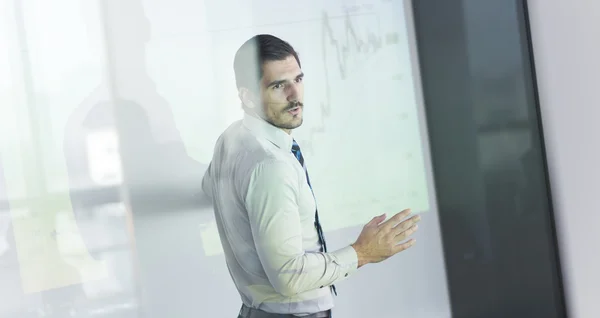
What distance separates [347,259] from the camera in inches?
36.9

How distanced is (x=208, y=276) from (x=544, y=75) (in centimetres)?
67

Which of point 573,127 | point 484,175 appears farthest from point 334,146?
point 573,127

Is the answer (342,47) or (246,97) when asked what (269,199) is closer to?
(246,97)

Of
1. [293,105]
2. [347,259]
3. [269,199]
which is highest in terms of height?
[293,105]

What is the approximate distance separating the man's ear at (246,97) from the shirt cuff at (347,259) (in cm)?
25

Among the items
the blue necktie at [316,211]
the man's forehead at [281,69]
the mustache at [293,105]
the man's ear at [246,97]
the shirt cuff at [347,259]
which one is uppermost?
the man's forehead at [281,69]

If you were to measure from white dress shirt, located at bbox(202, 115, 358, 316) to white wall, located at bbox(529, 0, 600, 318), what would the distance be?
0.49 m

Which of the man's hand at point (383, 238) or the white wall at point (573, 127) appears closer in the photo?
the man's hand at point (383, 238)

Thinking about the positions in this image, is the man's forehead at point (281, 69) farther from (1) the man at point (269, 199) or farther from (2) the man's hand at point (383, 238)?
(2) the man's hand at point (383, 238)

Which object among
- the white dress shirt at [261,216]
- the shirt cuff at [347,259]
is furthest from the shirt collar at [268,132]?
the shirt cuff at [347,259]

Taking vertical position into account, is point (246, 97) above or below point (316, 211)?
above

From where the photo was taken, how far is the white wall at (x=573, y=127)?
1.05 metres

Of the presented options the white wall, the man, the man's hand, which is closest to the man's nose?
the man

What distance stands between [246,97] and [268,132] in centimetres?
6
